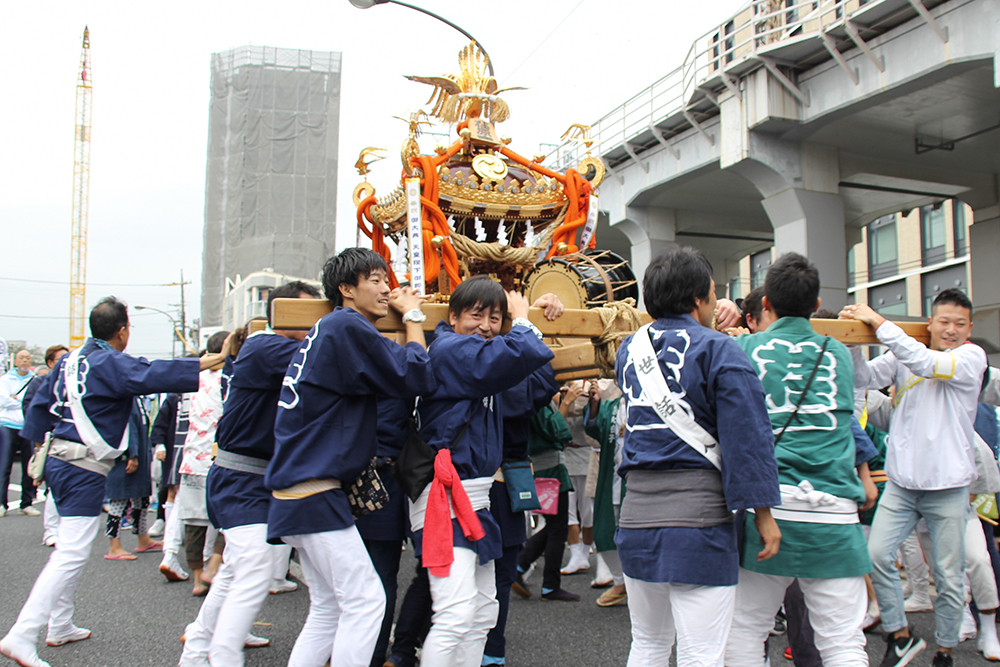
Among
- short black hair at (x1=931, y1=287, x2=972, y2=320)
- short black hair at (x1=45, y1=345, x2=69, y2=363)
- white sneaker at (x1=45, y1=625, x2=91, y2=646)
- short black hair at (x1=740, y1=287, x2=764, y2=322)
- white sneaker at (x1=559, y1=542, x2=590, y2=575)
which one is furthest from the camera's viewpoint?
short black hair at (x1=45, y1=345, x2=69, y2=363)

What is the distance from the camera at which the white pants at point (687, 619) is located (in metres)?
2.10

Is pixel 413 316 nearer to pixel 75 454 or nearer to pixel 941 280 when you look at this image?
pixel 75 454

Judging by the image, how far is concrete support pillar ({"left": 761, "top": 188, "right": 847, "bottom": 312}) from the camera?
11758 mm

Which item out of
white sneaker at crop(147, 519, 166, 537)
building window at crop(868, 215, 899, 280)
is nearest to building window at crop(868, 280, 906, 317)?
building window at crop(868, 215, 899, 280)

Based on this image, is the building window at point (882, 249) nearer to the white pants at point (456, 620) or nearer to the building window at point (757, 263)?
the building window at point (757, 263)

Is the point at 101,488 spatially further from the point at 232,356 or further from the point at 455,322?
the point at 455,322

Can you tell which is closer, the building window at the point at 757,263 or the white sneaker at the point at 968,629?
the white sneaker at the point at 968,629

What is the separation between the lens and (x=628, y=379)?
2.36 meters

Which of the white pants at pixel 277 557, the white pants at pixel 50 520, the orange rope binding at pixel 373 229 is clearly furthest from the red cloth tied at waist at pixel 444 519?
the orange rope binding at pixel 373 229

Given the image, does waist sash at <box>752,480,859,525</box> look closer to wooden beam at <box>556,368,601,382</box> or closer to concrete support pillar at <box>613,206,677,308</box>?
wooden beam at <box>556,368,601,382</box>

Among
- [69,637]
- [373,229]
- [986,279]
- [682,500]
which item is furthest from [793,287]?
[986,279]

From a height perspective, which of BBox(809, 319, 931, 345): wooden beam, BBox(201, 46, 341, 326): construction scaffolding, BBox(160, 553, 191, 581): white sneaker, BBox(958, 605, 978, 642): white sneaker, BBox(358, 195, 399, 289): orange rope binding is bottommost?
BBox(160, 553, 191, 581): white sneaker

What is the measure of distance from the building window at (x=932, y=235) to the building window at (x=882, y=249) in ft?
4.03

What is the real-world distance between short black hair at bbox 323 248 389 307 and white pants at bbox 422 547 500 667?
1.05 metres
